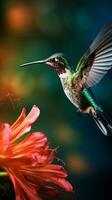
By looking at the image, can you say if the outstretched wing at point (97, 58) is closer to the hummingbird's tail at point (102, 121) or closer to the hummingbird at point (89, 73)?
the hummingbird at point (89, 73)

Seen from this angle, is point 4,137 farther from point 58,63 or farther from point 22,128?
point 58,63

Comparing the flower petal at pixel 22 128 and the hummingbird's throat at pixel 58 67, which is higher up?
the hummingbird's throat at pixel 58 67

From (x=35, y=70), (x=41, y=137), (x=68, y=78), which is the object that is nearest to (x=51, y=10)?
(x=35, y=70)

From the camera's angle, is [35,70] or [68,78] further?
[35,70]

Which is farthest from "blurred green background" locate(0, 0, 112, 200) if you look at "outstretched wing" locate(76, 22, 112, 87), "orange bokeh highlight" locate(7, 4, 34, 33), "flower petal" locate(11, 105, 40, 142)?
"flower petal" locate(11, 105, 40, 142)

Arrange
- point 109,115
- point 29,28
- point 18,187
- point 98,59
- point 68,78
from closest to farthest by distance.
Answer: point 18,187 < point 98,59 < point 68,78 < point 109,115 < point 29,28

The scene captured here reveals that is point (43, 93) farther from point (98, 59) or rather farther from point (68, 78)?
point (98, 59)

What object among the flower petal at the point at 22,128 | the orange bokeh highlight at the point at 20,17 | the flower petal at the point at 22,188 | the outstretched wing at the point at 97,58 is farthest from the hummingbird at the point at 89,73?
the flower petal at the point at 22,188

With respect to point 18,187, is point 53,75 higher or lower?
higher
